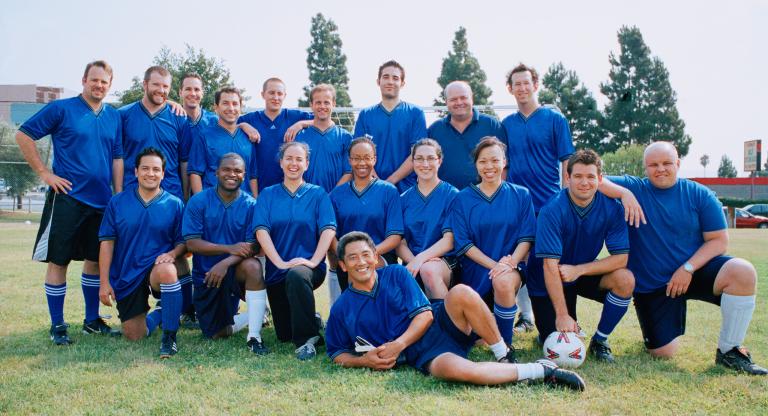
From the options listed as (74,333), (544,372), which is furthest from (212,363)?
(544,372)

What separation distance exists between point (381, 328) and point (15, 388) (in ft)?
7.56

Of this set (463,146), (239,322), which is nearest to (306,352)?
(239,322)

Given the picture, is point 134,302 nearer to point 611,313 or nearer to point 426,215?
point 426,215

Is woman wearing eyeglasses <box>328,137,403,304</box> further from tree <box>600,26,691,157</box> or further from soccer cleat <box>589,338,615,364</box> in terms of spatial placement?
tree <box>600,26,691,157</box>

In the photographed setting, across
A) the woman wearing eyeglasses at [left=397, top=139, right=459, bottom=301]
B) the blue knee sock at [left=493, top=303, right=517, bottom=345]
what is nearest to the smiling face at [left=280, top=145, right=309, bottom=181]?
the woman wearing eyeglasses at [left=397, top=139, right=459, bottom=301]

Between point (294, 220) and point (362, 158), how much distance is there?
2.54ft

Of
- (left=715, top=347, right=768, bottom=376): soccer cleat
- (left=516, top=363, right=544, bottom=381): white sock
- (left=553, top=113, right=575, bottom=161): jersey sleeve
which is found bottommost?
(left=715, top=347, right=768, bottom=376): soccer cleat

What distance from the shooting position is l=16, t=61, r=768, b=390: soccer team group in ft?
13.1

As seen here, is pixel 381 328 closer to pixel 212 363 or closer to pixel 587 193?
pixel 212 363

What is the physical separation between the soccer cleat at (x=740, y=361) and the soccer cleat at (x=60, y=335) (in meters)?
5.05

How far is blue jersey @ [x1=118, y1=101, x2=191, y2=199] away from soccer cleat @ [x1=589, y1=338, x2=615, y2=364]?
13.1 feet

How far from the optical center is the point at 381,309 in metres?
3.96

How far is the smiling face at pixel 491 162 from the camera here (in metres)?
4.54

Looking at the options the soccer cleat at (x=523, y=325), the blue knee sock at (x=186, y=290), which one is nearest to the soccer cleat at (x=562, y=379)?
the soccer cleat at (x=523, y=325)
